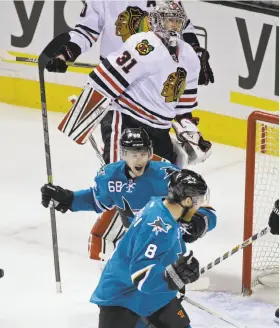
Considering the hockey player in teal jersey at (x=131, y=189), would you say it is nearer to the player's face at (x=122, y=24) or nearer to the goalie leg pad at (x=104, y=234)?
the goalie leg pad at (x=104, y=234)

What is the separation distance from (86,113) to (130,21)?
747mm

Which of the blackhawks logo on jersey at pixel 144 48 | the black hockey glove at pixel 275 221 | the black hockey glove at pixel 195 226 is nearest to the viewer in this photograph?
the black hockey glove at pixel 275 221

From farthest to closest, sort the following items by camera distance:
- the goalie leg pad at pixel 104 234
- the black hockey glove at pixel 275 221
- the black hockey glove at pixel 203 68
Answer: the black hockey glove at pixel 203 68 < the goalie leg pad at pixel 104 234 < the black hockey glove at pixel 275 221

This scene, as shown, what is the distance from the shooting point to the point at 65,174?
688 cm

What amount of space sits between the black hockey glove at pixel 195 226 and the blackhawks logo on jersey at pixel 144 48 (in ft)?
2.63

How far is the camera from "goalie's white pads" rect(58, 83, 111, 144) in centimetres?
510

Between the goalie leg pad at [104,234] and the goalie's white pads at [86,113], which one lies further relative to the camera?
the goalie leg pad at [104,234]

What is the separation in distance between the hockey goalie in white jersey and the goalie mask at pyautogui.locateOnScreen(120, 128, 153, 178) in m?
0.42

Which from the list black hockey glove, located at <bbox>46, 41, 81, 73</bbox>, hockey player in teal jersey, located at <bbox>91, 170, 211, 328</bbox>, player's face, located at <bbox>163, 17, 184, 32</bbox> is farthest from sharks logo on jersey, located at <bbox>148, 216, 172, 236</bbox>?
black hockey glove, located at <bbox>46, 41, 81, 73</bbox>

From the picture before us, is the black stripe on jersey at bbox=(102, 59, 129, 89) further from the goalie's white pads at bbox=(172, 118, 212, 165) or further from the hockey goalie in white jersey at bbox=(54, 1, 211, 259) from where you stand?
the goalie's white pads at bbox=(172, 118, 212, 165)

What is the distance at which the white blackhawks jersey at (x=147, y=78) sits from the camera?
195 inches

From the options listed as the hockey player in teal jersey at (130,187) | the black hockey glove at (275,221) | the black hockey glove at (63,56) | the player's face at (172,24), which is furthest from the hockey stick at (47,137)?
the black hockey glove at (275,221)

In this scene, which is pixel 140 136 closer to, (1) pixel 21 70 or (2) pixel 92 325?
(2) pixel 92 325

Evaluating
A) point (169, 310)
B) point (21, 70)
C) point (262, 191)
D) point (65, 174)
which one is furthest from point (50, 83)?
point (169, 310)
